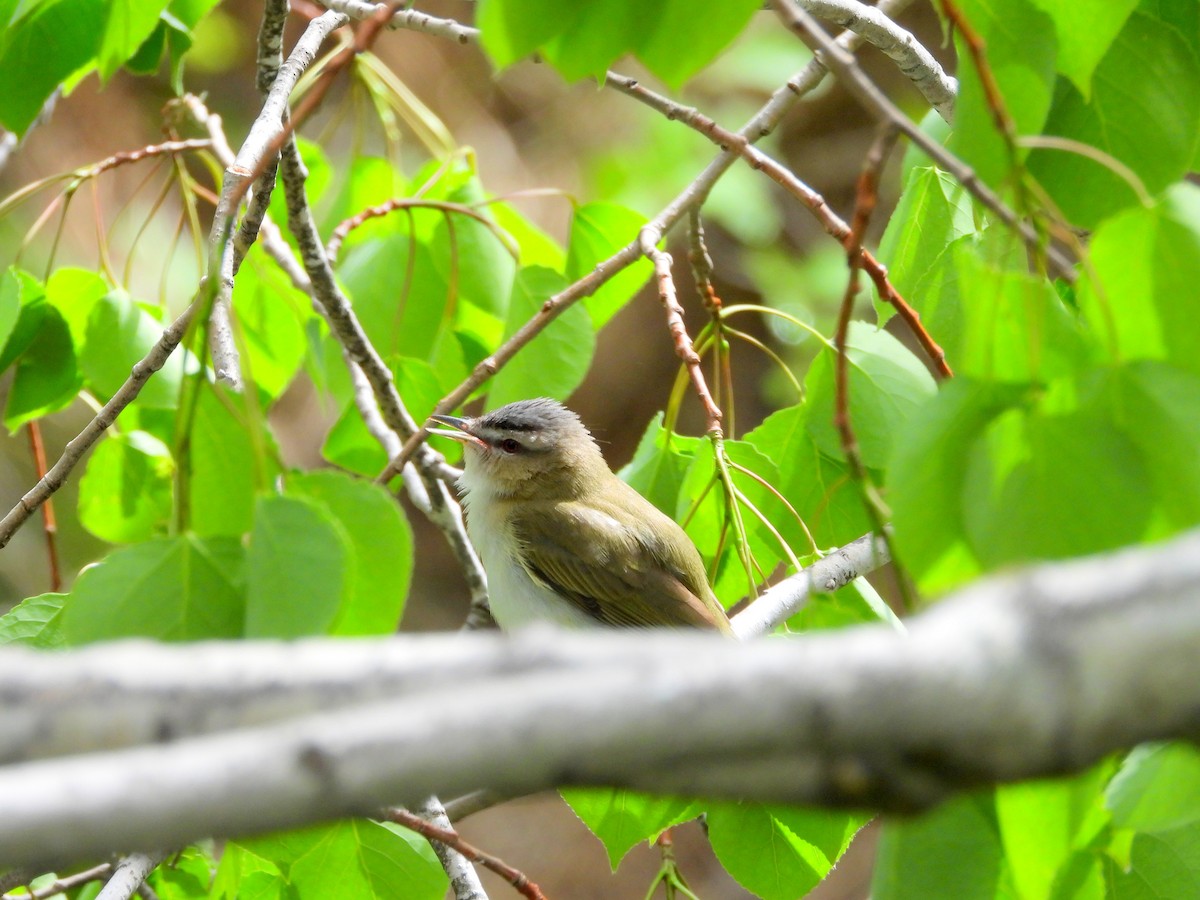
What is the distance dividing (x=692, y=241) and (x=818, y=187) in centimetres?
640

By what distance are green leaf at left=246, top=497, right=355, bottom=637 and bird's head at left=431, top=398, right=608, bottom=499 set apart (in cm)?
249

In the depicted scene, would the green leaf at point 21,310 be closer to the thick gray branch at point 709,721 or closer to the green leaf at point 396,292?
the green leaf at point 396,292

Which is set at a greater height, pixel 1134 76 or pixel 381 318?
pixel 1134 76

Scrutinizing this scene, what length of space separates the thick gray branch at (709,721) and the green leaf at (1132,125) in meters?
0.72

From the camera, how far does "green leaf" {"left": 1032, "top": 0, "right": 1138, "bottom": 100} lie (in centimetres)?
121

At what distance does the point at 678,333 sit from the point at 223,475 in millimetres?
983

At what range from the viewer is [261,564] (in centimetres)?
100

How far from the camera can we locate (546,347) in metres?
2.33

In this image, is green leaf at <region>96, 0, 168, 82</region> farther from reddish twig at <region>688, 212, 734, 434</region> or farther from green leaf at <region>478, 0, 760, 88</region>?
reddish twig at <region>688, 212, 734, 434</region>

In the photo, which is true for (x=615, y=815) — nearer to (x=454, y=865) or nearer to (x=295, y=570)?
(x=454, y=865)

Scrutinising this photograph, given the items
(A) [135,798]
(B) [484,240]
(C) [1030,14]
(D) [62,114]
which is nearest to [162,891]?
(B) [484,240]

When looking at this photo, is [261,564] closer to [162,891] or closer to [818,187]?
[162,891]

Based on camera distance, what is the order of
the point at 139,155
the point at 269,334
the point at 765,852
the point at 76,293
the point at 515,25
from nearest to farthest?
the point at 515,25 < the point at 765,852 < the point at 139,155 < the point at 76,293 < the point at 269,334

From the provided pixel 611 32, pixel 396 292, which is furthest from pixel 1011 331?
Result: pixel 396 292
